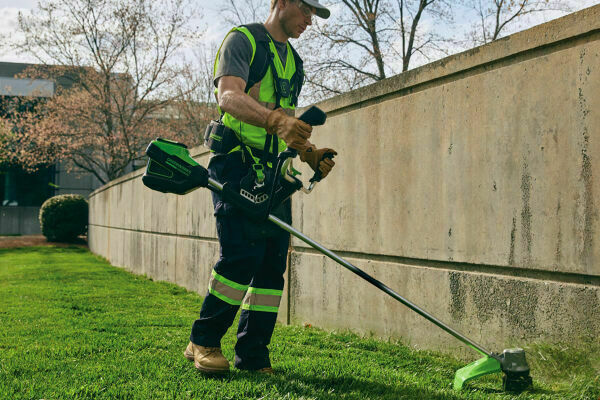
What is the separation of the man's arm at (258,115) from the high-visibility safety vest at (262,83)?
0.18 meters

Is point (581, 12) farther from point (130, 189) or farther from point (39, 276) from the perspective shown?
point (130, 189)

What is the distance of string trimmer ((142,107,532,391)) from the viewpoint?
10.2 ft

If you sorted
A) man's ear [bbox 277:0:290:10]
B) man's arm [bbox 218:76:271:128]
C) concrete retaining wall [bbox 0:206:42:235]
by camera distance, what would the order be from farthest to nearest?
concrete retaining wall [bbox 0:206:42:235], man's ear [bbox 277:0:290:10], man's arm [bbox 218:76:271:128]

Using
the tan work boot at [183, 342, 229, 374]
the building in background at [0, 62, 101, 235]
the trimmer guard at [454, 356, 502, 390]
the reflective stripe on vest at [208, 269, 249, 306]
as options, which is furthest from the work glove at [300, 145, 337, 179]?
Result: the building in background at [0, 62, 101, 235]

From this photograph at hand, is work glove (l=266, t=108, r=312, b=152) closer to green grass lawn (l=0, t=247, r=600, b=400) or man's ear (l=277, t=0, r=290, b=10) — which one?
man's ear (l=277, t=0, r=290, b=10)

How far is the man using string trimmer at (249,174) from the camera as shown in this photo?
3160 mm

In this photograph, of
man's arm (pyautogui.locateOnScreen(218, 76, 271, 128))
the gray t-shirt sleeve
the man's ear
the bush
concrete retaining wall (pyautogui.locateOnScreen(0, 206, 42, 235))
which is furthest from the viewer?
concrete retaining wall (pyautogui.locateOnScreen(0, 206, 42, 235))

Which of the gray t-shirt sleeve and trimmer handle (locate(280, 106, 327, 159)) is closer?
trimmer handle (locate(280, 106, 327, 159))

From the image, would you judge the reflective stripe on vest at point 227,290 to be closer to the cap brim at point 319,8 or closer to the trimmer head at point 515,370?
the trimmer head at point 515,370

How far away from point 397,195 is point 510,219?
3.44 ft

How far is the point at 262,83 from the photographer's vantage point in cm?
329

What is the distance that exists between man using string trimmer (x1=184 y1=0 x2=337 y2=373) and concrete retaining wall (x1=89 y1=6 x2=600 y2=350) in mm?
1131

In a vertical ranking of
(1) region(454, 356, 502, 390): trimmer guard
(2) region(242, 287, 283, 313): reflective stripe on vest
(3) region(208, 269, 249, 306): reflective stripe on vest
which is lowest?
(1) region(454, 356, 502, 390): trimmer guard

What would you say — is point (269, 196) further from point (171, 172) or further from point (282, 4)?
point (282, 4)
